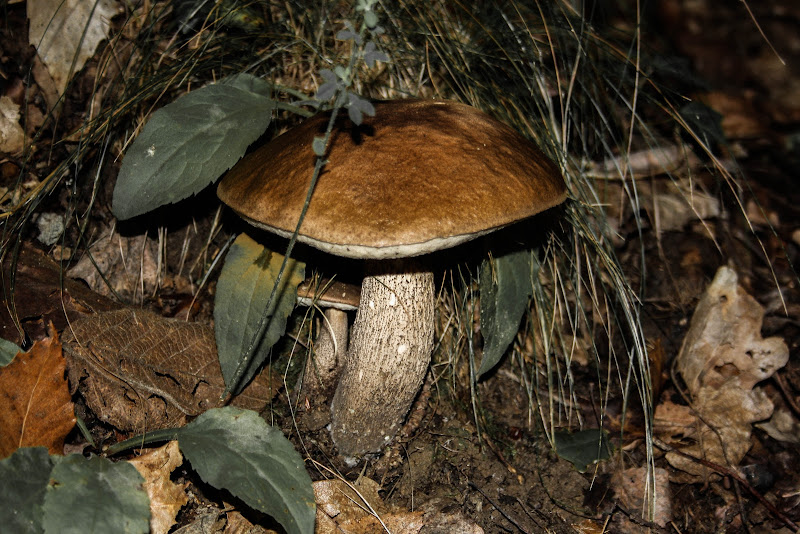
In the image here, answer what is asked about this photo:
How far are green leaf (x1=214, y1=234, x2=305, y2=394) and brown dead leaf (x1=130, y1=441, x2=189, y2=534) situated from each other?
27 centimetres

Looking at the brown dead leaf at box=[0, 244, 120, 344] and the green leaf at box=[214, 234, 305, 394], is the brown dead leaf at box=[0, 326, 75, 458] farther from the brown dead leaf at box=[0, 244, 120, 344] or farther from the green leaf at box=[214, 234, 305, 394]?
the green leaf at box=[214, 234, 305, 394]

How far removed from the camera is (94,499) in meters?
1.41

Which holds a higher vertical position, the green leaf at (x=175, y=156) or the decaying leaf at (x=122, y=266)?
the green leaf at (x=175, y=156)

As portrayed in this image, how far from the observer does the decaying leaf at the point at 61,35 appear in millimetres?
2312

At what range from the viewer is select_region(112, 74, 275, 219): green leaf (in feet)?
5.92

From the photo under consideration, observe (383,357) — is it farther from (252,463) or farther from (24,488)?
(24,488)

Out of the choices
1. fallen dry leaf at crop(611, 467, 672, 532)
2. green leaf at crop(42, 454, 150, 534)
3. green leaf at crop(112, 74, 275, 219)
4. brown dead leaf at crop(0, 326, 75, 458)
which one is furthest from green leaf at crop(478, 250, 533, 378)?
brown dead leaf at crop(0, 326, 75, 458)

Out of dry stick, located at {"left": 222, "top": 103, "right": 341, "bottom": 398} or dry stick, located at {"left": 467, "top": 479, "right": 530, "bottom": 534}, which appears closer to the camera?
dry stick, located at {"left": 222, "top": 103, "right": 341, "bottom": 398}

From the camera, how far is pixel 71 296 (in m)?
1.99

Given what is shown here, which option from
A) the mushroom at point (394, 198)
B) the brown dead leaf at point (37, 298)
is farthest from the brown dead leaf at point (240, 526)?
the brown dead leaf at point (37, 298)

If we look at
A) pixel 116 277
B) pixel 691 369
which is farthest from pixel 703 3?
A: pixel 116 277

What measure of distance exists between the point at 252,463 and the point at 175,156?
997 millimetres

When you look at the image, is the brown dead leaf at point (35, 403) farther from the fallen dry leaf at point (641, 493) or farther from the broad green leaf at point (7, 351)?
the fallen dry leaf at point (641, 493)

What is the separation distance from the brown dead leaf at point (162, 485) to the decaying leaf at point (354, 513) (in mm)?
437
